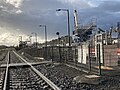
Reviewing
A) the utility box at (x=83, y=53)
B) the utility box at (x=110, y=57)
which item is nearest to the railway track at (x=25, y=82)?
the utility box at (x=110, y=57)

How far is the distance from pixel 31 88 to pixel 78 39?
3285 inches

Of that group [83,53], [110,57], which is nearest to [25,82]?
[110,57]

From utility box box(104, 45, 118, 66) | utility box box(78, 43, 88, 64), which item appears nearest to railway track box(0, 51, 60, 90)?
utility box box(104, 45, 118, 66)

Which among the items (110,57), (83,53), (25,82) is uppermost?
(83,53)

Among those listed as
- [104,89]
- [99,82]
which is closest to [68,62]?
[99,82]

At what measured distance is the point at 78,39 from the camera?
9856 centimetres

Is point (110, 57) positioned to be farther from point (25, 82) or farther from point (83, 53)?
point (25, 82)

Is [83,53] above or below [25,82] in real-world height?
above

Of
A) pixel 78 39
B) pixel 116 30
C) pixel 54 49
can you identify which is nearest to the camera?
pixel 54 49

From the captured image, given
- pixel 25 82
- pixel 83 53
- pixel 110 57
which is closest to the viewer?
pixel 25 82

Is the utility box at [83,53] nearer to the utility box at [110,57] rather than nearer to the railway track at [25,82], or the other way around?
the utility box at [110,57]

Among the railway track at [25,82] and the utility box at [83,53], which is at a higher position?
the utility box at [83,53]

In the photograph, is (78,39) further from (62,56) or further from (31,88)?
(31,88)

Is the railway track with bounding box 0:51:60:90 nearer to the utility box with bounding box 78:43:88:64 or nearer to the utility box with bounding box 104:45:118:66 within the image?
the utility box with bounding box 104:45:118:66
